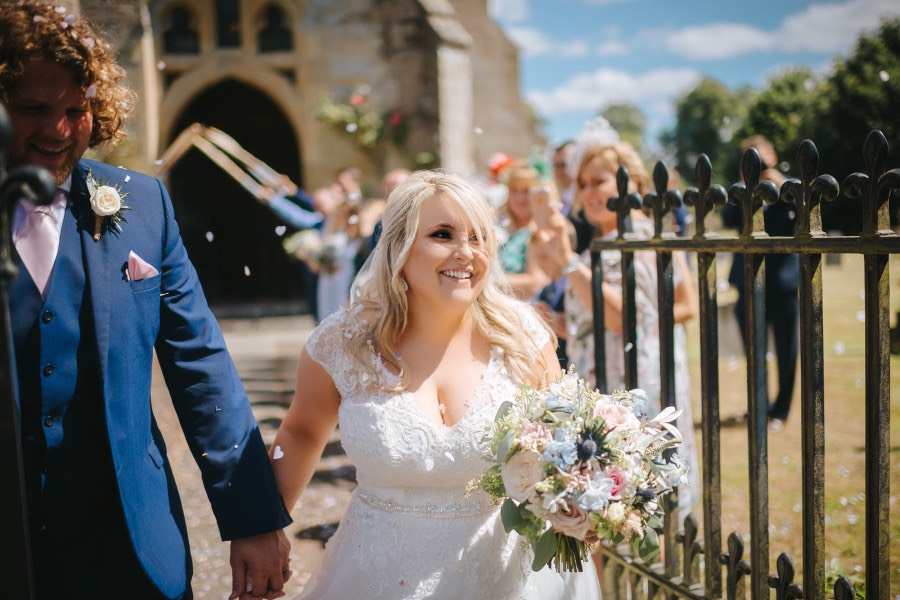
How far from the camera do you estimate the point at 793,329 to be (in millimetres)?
6129

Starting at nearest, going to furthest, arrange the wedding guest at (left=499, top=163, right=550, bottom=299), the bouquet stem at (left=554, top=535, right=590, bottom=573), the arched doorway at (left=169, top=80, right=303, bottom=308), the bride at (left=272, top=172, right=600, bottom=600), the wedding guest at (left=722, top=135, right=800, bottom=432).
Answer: the bouquet stem at (left=554, top=535, right=590, bottom=573) → the bride at (left=272, top=172, right=600, bottom=600) → the wedding guest at (left=499, top=163, right=550, bottom=299) → the wedding guest at (left=722, top=135, right=800, bottom=432) → the arched doorway at (left=169, top=80, right=303, bottom=308)

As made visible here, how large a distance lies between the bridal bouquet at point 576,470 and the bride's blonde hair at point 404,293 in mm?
406

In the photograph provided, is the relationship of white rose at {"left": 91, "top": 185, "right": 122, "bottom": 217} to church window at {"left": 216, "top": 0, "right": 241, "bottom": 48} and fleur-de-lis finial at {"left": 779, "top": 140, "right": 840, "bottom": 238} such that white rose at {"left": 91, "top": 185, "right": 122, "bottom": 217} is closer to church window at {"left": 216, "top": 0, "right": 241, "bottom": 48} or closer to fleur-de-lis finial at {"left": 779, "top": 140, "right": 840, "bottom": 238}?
fleur-de-lis finial at {"left": 779, "top": 140, "right": 840, "bottom": 238}

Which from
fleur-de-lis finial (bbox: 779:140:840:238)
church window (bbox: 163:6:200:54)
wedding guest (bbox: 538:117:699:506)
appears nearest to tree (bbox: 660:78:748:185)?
church window (bbox: 163:6:200:54)

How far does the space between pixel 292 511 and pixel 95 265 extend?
2.82 metres

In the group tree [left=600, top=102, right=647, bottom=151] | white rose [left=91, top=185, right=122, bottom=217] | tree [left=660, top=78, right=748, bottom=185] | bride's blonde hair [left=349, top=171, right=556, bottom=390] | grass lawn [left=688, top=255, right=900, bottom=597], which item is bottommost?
grass lawn [left=688, top=255, right=900, bottom=597]

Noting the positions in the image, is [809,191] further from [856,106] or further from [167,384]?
[856,106]

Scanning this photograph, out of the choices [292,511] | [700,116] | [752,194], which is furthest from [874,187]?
[700,116]

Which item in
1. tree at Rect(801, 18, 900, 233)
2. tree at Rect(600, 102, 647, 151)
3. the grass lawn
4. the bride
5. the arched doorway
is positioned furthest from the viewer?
tree at Rect(600, 102, 647, 151)

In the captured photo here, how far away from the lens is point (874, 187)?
178 cm

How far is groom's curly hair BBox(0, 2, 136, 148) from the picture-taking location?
175 centimetres

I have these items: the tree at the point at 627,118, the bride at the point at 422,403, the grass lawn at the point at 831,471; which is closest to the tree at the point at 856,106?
the grass lawn at the point at 831,471

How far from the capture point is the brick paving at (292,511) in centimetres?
365

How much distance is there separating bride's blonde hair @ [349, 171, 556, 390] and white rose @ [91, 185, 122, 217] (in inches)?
33.6
